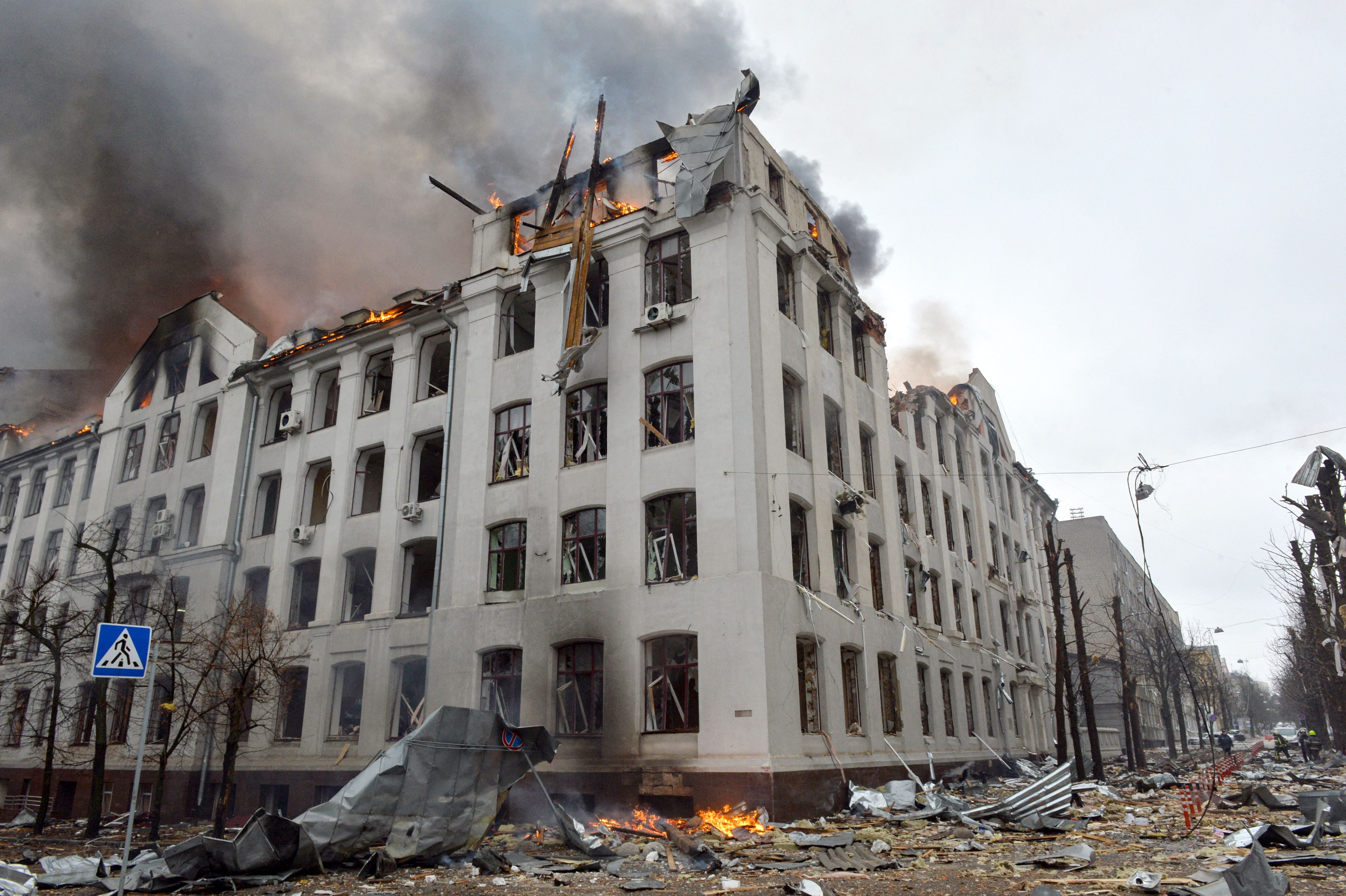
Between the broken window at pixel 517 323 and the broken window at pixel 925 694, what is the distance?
15.2m

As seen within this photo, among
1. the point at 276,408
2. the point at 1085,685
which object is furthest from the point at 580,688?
the point at 1085,685

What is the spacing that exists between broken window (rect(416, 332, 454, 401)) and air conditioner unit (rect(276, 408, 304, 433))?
463cm

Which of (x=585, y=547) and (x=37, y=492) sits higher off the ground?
(x=37, y=492)

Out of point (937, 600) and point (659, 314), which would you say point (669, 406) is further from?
point (937, 600)

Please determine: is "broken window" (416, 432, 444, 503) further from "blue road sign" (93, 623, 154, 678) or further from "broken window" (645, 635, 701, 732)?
"blue road sign" (93, 623, 154, 678)

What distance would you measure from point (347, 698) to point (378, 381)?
32.6 feet

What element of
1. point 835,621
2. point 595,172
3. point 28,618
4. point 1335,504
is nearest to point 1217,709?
point 1335,504

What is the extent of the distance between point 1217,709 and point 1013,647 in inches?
2753

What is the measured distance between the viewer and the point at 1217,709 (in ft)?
297

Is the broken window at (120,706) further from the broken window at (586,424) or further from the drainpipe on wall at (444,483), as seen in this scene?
the broken window at (586,424)

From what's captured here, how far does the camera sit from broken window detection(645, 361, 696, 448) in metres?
20.5

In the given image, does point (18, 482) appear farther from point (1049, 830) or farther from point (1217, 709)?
point (1217, 709)

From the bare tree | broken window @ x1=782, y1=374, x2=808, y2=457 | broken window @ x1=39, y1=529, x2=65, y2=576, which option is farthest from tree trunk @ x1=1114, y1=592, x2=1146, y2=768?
broken window @ x1=39, y1=529, x2=65, y2=576

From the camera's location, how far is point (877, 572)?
2498 cm
